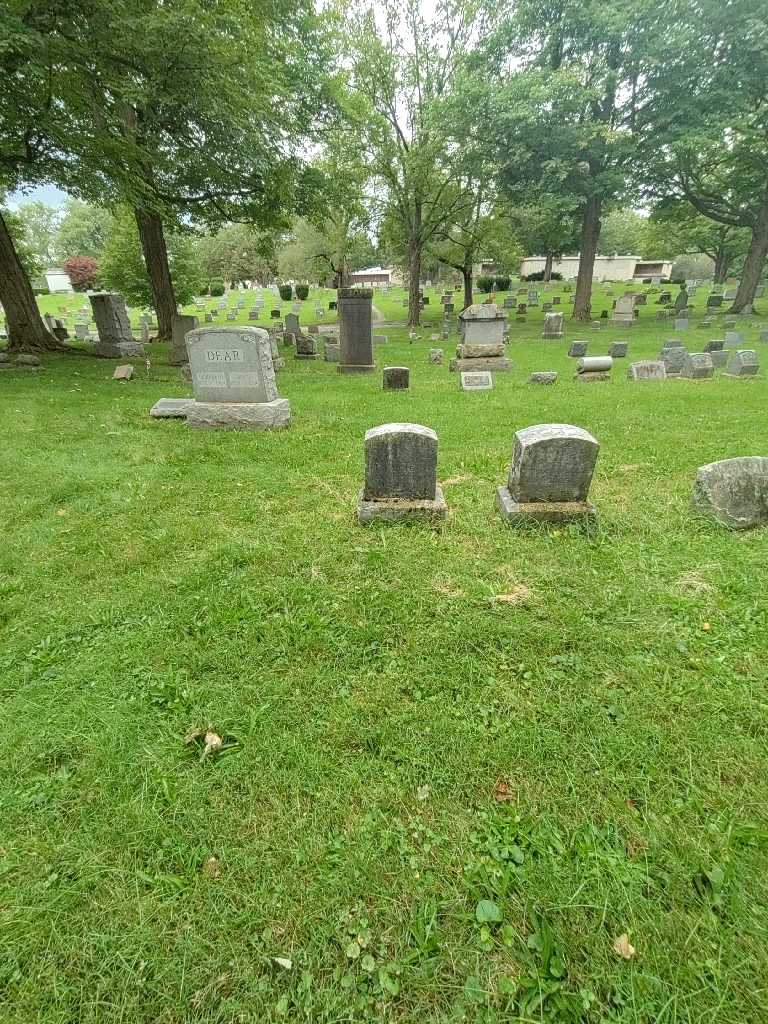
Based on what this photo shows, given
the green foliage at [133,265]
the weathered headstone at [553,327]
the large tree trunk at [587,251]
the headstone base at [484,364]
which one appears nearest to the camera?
the headstone base at [484,364]

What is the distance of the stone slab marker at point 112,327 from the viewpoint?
44.8 ft

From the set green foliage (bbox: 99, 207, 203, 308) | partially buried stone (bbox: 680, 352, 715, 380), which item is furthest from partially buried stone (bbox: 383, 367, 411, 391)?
green foliage (bbox: 99, 207, 203, 308)

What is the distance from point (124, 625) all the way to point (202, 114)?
13.3 metres

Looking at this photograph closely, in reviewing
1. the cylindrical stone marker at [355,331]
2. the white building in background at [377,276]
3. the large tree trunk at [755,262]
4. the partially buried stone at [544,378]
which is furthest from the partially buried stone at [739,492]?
the white building in background at [377,276]

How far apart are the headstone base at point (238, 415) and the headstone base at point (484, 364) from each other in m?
6.84

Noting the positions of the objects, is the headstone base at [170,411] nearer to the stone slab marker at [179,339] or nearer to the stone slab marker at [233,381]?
the stone slab marker at [233,381]

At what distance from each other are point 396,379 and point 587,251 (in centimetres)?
1736

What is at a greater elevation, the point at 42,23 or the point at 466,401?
the point at 42,23

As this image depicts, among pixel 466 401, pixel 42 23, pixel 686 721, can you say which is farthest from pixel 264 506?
pixel 42 23

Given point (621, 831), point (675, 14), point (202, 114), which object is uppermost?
point (675, 14)

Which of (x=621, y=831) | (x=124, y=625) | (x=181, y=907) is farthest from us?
(x=124, y=625)

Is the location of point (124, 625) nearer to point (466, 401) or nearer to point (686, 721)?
point (686, 721)

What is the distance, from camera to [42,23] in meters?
8.40

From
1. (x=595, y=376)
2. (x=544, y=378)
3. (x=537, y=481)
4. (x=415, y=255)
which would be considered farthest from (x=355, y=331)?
(x=415, y=255)
